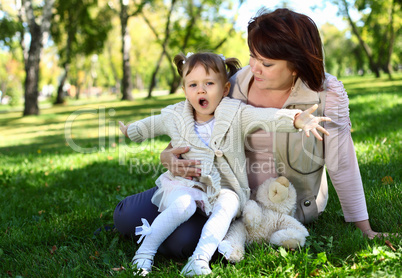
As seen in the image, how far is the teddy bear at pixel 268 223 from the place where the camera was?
235 centimetres

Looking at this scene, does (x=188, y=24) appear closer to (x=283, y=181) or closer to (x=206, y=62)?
(x=206, y=62)

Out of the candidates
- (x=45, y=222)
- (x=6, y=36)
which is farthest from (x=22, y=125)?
(x=45, y=222)

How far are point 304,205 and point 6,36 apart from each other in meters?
19.6

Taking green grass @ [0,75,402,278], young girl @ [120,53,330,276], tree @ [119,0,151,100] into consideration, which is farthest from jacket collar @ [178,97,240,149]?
tree @ [119,0,151,100]

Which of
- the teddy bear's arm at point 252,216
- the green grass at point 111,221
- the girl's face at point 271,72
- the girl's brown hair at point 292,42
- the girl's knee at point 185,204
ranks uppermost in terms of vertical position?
the girl's brown hair at point 292,42

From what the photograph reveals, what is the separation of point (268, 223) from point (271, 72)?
38.9 inches

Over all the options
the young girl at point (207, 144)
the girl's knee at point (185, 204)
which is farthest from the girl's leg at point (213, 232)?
the girl's knee at point (185, 204)

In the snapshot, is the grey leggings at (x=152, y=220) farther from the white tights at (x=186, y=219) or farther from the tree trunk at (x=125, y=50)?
the tree trunk at (x=125, y=50)

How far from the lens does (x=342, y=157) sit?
2.56 m

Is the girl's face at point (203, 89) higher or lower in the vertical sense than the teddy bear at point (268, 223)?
higher

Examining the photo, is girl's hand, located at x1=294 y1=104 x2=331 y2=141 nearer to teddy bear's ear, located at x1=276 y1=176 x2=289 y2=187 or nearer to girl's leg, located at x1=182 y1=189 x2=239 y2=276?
teddy bear's ear, located at x1=276 y1=176 x2=289 y2=187

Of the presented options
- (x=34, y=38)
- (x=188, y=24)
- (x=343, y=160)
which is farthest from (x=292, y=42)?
(x=188, y=24)

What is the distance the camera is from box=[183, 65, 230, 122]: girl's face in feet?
8.76

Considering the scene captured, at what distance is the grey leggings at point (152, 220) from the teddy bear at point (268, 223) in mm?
224
